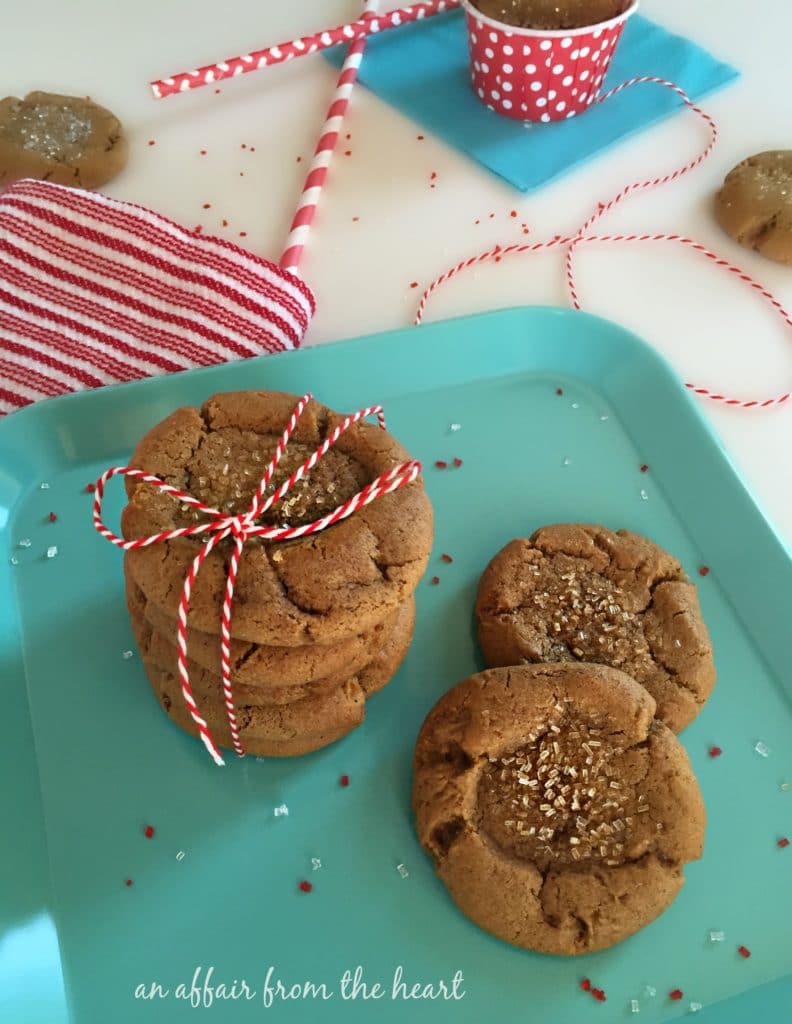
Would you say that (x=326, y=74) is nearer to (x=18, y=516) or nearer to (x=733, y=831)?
(x=18, y=516)

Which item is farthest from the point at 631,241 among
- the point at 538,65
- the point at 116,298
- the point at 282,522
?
the point at 282,522

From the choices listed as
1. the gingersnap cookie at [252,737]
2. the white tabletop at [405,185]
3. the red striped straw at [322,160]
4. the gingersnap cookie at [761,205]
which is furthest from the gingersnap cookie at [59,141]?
the gingersnap cookie at [761,205]

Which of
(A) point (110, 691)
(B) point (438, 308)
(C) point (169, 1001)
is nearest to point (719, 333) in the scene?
(B) point (438, 308)

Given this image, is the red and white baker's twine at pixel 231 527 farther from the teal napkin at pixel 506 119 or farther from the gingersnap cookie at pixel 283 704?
the teal napkin at pixel 506 119

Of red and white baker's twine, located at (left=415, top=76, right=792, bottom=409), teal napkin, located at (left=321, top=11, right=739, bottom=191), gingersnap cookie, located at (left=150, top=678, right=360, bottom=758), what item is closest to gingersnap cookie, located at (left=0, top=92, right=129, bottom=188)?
teal napkin, located at (left=321, top=11, right=739, bottom=191)

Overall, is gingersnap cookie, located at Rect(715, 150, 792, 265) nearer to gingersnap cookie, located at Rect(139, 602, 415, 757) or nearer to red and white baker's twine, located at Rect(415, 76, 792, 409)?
red and white baker's twine, located at Rect(415, 76, 792, 409)
